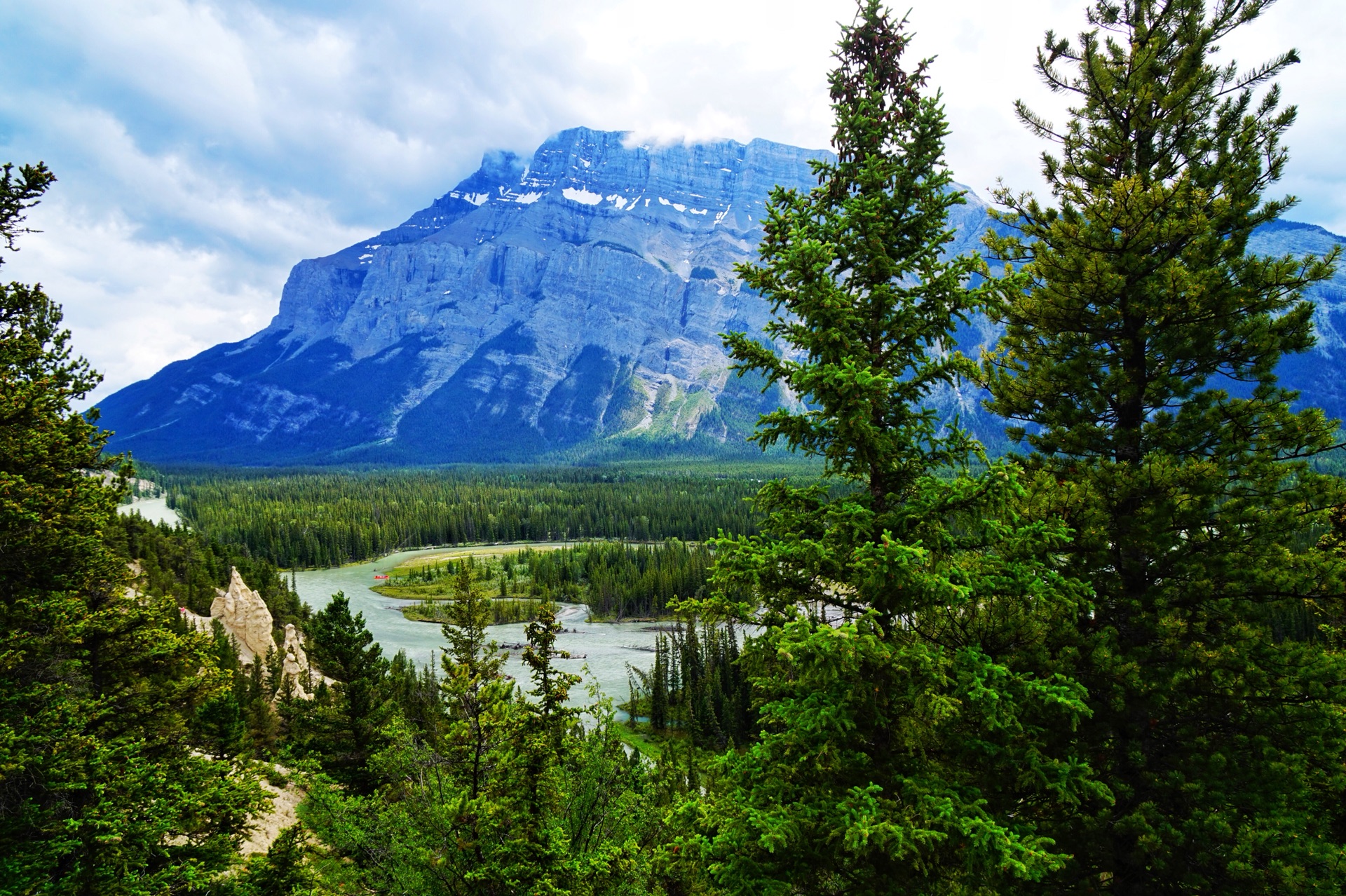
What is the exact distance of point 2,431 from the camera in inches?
449

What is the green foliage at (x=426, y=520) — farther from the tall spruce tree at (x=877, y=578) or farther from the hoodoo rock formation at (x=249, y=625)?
the tall spruce tree at (x=877, y=578)

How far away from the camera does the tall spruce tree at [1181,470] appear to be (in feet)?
32.8

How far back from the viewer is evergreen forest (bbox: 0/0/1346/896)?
8.31 m

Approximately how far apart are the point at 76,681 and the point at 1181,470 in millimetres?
21325

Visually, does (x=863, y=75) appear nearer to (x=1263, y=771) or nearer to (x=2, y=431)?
(x=1263, y=771)

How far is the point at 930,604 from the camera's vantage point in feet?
27.0

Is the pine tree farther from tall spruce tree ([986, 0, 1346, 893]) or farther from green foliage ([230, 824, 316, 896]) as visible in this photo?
tall spruce tree ([986, 0, 1346, 893])

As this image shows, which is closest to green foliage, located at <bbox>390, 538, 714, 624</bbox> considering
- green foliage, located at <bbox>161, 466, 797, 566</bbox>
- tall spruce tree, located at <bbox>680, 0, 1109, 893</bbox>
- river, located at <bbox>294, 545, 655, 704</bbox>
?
river, located at <bbox>294, 545, 655, 704</bbox>

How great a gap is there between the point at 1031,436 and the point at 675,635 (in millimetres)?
71513

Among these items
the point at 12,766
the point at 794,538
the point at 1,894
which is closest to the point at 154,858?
the point at 1,894

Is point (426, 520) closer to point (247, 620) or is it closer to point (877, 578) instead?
point (247, 620)

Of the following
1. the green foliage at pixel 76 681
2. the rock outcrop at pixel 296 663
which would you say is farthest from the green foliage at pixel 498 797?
the rock outcrop at pixel 296 663

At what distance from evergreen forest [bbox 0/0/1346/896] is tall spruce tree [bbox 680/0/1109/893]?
0.07 meters

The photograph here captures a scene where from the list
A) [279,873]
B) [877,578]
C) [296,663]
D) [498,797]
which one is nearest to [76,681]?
[279,873]
